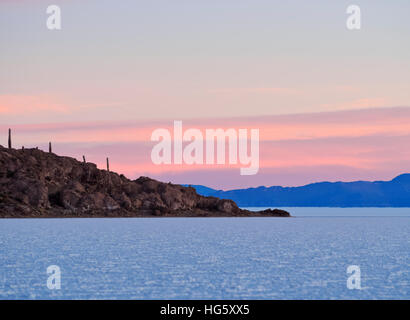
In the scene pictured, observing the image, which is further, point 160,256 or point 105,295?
point 160,256

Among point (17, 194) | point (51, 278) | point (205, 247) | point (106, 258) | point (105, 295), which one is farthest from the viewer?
point (17, 194)

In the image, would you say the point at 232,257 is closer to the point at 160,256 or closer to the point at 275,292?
the point at 160,256

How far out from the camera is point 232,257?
7575 centimetres

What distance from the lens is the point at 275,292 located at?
46.9 m

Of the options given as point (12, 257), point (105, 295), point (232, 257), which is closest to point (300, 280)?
point (105, 295)

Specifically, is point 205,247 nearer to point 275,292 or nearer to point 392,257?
point 392,257
